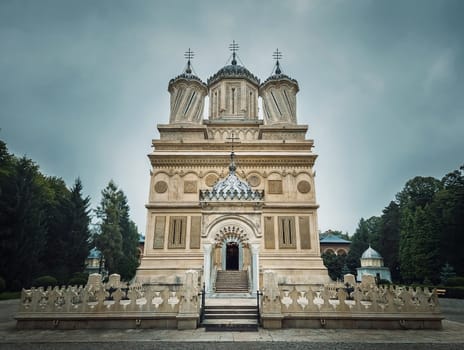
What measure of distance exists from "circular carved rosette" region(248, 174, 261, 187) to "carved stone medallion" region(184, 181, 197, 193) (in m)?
4.07

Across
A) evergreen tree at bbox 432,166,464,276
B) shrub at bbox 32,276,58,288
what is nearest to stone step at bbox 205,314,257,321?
shrub at bbox 32,276,58,288

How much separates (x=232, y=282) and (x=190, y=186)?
7.47 metres

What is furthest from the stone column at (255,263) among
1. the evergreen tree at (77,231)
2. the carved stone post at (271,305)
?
the evergreen tree at (77,231)

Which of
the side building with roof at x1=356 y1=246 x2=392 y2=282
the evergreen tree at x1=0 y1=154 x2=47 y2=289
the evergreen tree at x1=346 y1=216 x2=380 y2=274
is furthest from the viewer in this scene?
the evergreen tree at x1=346 y1=216 x2=380 y2=274

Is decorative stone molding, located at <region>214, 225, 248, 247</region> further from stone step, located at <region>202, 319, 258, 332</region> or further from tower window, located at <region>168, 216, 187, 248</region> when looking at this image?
stone step, located at <region>202, 319, 258, 332</region>

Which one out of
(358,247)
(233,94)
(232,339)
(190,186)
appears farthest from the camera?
(358,247)

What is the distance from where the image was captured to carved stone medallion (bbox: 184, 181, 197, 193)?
21797mm

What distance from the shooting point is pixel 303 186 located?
858 inches

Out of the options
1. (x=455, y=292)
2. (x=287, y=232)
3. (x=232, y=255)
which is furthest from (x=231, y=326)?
(x=455, y=292)

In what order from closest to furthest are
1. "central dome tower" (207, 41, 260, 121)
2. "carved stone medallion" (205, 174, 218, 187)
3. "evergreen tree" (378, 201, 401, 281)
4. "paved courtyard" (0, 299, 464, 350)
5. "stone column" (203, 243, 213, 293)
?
"paved courtyard" (0, 299, 464, 350), "stone column" (203, 243, 213, 293), "carved stone medallion" (205, 174, 218, 187), "central dome tower" (207, 41, 260, 121), "evergreen tree" (378, 201, 401, 281)

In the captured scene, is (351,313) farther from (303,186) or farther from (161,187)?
(161,187)

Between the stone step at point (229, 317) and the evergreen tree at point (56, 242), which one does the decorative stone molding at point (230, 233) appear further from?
the evergreen tree at point (56, 242)

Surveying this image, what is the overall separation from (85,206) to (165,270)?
12542mm

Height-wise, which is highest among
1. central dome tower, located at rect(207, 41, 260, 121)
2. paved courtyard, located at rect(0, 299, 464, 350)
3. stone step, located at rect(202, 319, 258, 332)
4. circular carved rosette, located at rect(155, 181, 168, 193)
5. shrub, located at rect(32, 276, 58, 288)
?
central dome tower, located at rect(207, 41, 260, 121)
